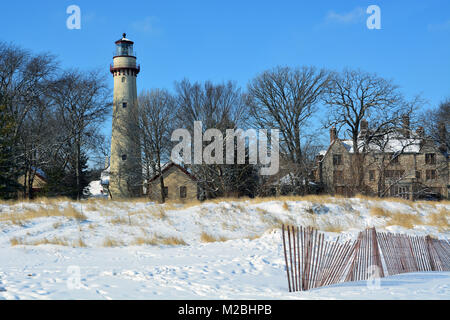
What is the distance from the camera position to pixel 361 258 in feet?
30.2

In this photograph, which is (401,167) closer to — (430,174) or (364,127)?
(430,174)

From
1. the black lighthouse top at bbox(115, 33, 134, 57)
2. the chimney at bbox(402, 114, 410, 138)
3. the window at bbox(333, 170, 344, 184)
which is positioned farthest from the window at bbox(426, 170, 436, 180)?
the black lighthouse top at bbox(115, 33, 134, 57)

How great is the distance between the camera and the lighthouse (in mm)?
38375

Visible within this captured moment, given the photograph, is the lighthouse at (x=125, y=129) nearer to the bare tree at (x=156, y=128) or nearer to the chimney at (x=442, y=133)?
the bare tree at (x=156, y=128)

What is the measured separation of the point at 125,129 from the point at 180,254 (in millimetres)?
28054

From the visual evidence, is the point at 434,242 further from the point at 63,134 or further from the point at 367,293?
the point at 63,134

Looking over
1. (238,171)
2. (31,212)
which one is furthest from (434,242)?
(238,171)

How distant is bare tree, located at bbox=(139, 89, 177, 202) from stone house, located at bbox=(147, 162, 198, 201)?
529 mm

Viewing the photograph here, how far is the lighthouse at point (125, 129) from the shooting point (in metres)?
38.4

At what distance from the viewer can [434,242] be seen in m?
11.6

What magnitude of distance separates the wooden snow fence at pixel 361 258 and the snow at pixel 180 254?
1.01 feet

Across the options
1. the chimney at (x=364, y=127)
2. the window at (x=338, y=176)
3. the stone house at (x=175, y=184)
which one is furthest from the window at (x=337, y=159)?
the stone house at (x=175, y=184)

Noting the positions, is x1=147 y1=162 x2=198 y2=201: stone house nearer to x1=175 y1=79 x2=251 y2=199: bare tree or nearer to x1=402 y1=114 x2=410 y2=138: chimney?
x1=175 y1=79 x2=251 y2=199: bare tree

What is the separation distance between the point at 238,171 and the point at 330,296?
88.2ft
